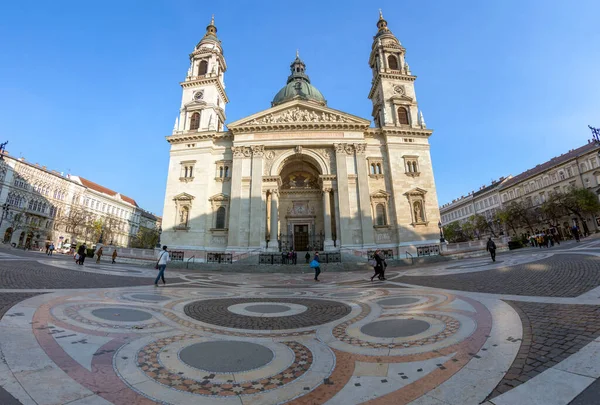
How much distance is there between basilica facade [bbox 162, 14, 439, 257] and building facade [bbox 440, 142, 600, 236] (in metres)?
28.3

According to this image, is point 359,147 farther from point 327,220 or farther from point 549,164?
point 549,164

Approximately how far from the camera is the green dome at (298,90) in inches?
1769

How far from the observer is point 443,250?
27875 mm

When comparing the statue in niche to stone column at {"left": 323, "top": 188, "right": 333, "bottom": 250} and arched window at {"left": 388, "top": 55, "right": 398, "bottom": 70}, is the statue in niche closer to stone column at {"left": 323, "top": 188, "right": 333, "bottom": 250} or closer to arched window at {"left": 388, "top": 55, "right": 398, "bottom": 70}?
stone column at {"left": 323, "top": 188, "right": 333, "bottom": 250}

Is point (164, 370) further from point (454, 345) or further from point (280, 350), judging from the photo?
point (454, 345)

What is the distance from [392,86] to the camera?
35969 mm

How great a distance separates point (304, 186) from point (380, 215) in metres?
10.5

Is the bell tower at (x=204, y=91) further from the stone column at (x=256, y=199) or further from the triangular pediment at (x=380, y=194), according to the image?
the triangular pediment at (x=380, y=194)

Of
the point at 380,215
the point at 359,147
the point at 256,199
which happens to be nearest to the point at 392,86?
the point at 359,147

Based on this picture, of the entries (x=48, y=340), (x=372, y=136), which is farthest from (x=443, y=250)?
(x=48, y=340)

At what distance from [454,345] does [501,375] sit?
3.08ft

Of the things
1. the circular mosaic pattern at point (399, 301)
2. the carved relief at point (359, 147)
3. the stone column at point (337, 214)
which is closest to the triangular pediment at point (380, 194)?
the stone column at point (337, 214)

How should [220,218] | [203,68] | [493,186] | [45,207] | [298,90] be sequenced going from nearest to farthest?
[220,218]
[203,68]
[298,90]
[45,207]
[493,186]

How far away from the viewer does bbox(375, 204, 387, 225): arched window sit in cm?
3064
